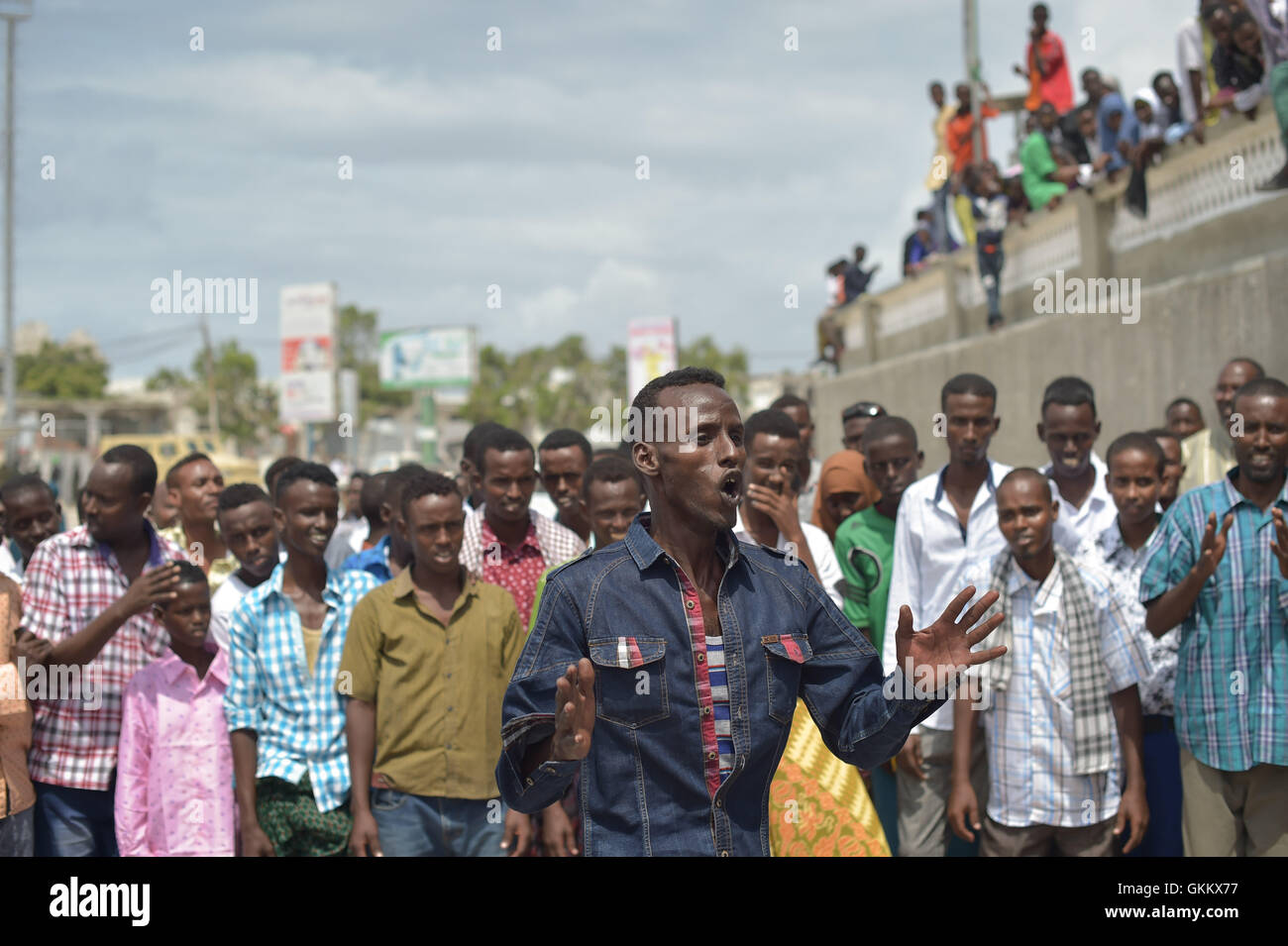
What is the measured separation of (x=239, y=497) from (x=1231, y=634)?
402 cm

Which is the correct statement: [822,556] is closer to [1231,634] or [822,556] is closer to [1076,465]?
[1076,465]

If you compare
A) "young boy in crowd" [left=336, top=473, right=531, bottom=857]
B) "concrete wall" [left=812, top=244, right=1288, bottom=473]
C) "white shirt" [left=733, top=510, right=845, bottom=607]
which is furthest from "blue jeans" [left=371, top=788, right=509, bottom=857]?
"concrete wall" [left=812, top=244, right=1288, bottom=473]

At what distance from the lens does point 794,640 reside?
2656 mm

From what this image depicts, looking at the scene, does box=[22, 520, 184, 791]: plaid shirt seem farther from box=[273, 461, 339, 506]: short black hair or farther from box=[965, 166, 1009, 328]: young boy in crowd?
box=[965, 166, 1009, 328]: young boy in crowd

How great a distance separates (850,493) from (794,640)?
368cm

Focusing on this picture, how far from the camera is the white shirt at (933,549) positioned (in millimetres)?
5180

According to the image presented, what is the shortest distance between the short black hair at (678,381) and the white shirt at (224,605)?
9.49 ft

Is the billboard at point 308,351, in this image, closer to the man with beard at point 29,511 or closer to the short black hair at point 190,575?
the man with beard at point 29,511

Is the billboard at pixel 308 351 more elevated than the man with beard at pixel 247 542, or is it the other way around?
the billboard at pixel 308 351

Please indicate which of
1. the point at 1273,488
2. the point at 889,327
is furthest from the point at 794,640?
the point at 889,327

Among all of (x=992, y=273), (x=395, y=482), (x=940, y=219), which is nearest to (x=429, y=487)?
(x=395, y=482)

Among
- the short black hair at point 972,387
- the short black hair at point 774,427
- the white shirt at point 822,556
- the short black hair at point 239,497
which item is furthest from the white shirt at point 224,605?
the short black hair at point 972,387

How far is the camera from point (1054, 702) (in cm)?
476
